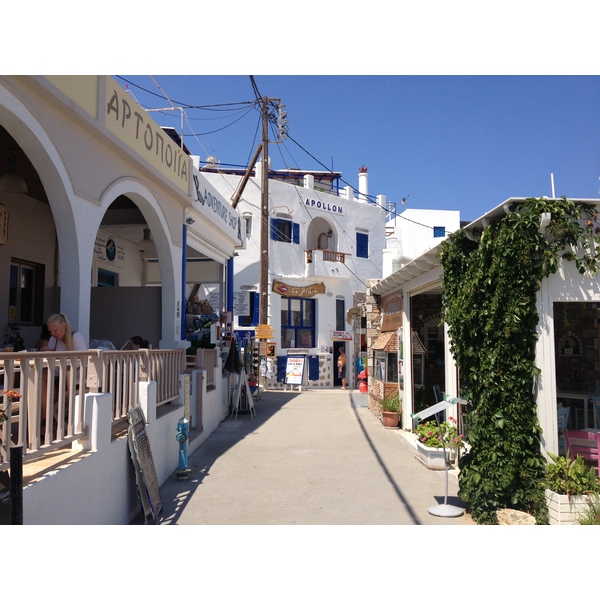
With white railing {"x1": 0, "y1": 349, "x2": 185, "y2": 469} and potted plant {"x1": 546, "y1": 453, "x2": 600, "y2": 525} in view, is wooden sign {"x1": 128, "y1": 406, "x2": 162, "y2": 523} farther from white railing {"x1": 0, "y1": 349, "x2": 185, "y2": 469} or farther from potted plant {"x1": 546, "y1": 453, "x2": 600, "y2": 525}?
potted plant {"x1": 546, "y1": 453, "x2": 600, "y2": 525}

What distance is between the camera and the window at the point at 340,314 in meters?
24.5

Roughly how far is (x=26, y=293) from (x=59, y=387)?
17.6 ft

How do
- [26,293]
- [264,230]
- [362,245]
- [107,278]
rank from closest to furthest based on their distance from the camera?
[26,293]
[107,278]
[264,230]
[362,245]

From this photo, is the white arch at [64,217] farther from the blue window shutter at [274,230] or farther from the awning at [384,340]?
the blue window shutter at [274,230]

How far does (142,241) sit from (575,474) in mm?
9478

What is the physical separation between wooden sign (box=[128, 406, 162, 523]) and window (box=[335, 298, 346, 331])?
18534 millimetres

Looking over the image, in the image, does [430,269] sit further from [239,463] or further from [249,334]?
[249,334]

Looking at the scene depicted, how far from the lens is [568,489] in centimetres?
529

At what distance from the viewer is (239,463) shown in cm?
855

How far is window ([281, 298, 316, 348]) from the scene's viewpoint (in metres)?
23.5

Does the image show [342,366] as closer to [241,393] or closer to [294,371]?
[294,371]

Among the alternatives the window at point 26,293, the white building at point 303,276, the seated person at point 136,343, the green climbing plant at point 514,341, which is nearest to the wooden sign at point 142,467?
the seated person at point 136,343

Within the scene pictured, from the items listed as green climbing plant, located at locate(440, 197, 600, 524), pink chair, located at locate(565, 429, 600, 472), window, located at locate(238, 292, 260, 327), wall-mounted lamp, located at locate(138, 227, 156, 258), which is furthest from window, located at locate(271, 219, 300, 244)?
green climbing plant, located at locate(440, 197, 600, 524)

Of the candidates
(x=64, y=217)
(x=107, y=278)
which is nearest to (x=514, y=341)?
(x=64, y=217)
